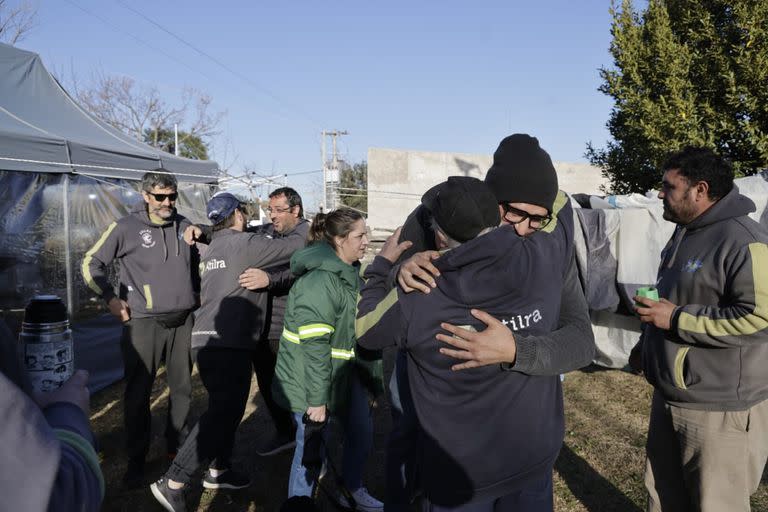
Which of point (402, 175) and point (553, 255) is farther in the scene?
point (402, 175)

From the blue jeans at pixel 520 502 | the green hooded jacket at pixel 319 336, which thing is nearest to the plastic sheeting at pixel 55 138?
the green hooded jacket at pixel 319 336

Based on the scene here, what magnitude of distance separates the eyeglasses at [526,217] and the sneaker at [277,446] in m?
3.16

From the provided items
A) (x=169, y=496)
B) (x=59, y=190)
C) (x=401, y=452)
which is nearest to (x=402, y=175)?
(x=59, y=190)

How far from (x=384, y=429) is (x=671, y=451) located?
9.12 ft

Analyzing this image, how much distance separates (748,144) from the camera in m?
6.89

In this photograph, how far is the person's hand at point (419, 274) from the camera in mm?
1728

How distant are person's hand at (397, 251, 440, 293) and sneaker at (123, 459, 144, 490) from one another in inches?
126

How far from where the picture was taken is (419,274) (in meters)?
1.73

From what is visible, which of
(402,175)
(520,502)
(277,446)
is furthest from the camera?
(402,175)

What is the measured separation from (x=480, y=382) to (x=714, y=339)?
1.21m

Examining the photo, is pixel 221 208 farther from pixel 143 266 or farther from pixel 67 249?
pixel 67 249

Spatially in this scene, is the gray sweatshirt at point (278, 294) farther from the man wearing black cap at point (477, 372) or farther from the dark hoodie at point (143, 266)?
the man wearing black cap at point (477, 372)

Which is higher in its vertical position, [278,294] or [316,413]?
[278,294]

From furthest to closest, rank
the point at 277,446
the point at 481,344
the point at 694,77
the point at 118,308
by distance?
the point at 694,77
the point at 277,446
the point at 118,308
the point at 481,344
